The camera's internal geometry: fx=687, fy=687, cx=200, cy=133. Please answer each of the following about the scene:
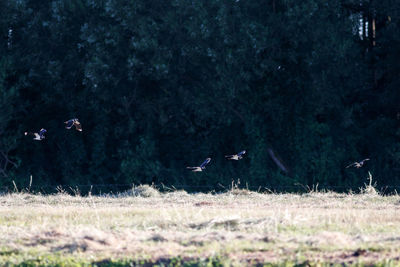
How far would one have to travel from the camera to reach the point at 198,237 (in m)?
10.4

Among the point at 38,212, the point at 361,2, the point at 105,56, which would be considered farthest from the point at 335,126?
the point at 38,212

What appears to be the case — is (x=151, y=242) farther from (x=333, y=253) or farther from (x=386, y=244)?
(x=386, y=244)

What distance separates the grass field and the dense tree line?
8.61 m

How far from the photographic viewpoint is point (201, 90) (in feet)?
82.7

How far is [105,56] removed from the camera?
24.7 meters

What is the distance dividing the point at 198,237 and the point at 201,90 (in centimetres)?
1517

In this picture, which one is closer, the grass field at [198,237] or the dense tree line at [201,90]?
the grass field at [198,237]

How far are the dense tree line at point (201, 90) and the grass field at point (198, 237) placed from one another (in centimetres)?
861

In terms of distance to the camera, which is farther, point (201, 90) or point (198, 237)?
point (201, 90)

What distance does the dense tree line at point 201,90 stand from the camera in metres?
23.4

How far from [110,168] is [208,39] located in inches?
282

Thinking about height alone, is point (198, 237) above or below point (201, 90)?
below

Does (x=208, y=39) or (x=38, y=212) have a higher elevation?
(x=208, y=39)

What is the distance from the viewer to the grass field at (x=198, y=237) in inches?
365
